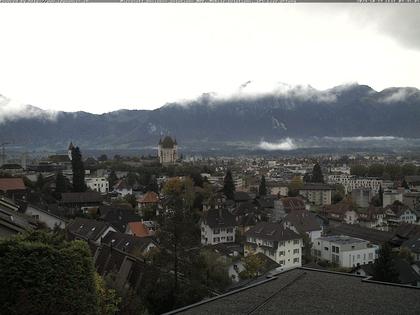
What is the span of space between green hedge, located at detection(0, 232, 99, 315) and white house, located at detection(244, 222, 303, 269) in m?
20.3

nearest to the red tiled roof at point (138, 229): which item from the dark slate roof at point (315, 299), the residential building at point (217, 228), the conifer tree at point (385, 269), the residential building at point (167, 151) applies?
the residential building at point (217, 228)

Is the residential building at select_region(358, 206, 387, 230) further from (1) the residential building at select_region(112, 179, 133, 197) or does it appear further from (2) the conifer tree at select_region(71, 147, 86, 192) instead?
(2) the conifer tree at select_region(71, 147, 86, 192)

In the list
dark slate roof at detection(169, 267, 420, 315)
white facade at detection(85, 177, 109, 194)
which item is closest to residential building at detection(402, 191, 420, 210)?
white facade at detection(85, 177, 109, 194)

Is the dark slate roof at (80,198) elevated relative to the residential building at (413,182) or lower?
elevated

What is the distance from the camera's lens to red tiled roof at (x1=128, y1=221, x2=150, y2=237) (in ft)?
106

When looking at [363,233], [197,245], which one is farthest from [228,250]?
[363,233]

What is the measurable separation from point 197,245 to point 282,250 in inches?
558

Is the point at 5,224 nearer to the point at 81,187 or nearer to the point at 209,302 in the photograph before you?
the point at 209,302

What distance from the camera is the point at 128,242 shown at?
79.0 feet

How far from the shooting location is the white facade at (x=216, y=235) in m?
34.9

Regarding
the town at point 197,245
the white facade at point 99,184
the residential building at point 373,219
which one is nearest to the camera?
the town at point 197,245

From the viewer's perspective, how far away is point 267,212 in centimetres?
4947

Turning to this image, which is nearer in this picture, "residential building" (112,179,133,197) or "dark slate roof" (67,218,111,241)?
"dark slate roof" (67,218,111,241)

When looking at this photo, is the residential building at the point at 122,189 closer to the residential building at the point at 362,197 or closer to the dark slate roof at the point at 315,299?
the residential building at the point at 362,197
